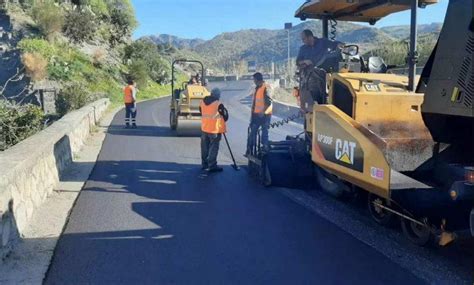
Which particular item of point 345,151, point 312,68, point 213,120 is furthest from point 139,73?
point 345,151

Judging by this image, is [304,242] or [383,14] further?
[383,14]

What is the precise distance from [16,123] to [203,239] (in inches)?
282

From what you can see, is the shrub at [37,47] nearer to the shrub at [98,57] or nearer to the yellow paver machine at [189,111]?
the shrub at [98,57]

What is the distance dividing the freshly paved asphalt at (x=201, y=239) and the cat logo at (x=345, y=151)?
2.82 feet

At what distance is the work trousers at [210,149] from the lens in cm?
962

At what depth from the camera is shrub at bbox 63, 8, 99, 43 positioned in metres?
37.4

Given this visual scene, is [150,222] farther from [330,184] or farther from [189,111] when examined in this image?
[189,111]

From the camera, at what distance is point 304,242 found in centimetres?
557

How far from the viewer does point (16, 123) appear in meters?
11.2

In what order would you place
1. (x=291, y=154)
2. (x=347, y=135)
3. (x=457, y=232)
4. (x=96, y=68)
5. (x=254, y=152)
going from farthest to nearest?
1. (x=96, y=68)
2. (x=254, y=152)
3. (x=291, y=154)
4. (x=347, y=135)
5. (x=457, y=232)

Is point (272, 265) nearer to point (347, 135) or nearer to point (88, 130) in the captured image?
point (347, 135)

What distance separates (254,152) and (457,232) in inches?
193

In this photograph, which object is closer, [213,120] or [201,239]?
[201,239]

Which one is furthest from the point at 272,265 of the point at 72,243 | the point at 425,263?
the point at 72,243
